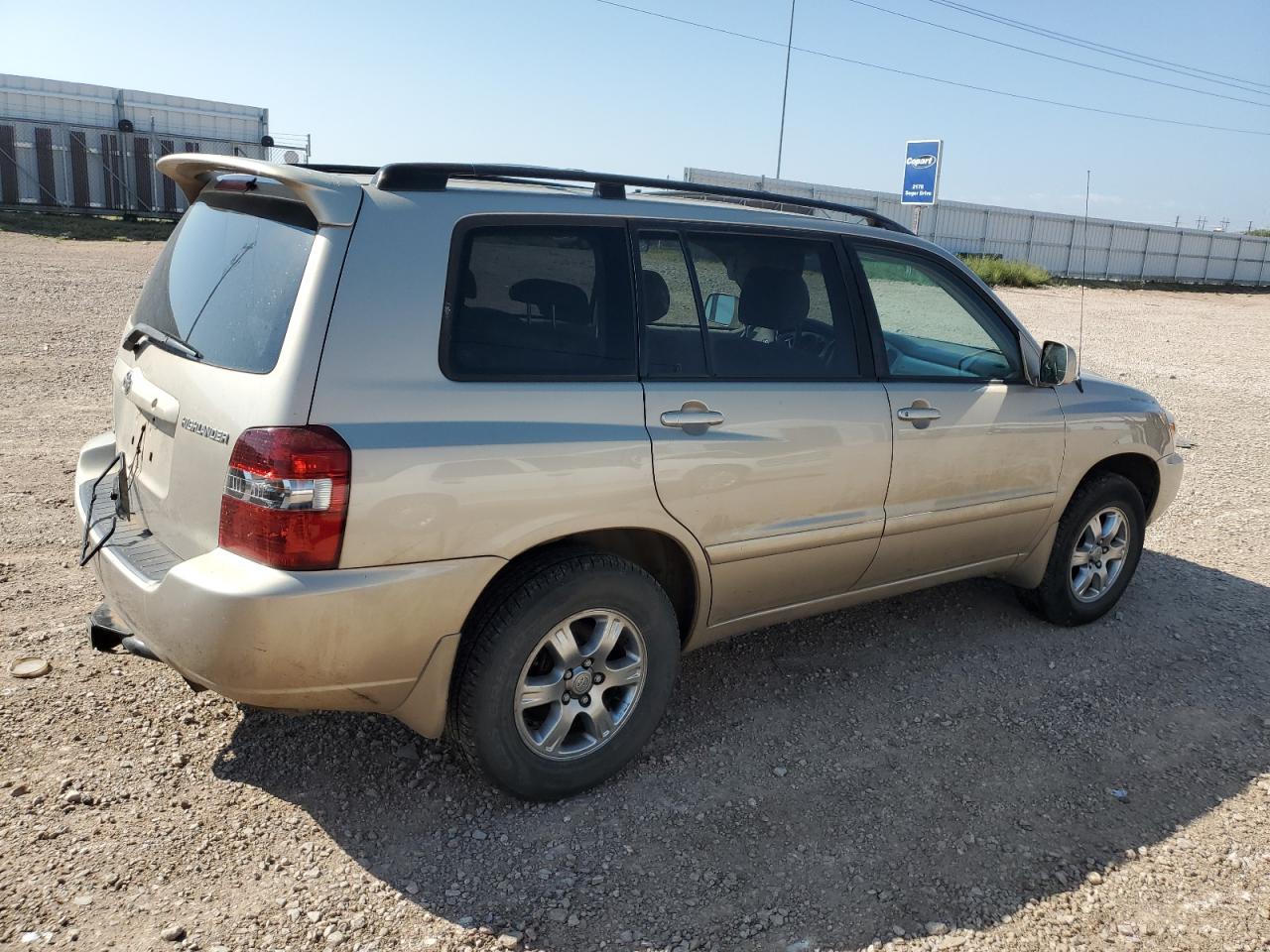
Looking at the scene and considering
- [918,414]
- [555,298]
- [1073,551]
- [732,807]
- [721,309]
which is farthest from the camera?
[1073,551]

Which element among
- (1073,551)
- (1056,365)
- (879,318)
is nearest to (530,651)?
(879,318)

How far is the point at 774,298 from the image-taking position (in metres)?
3.90

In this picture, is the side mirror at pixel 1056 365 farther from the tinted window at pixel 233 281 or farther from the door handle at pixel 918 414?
the tinted window at pixel 233 281

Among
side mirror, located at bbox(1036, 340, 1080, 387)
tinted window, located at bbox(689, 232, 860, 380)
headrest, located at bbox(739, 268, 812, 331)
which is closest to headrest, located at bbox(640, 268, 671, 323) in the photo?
tinted window, located at bbox(689, 232, 860, 380)

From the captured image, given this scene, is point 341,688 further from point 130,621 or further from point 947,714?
point 947,714

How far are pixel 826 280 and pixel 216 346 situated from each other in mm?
2221

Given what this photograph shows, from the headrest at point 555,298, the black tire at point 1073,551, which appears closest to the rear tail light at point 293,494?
the headrest at point 555,298

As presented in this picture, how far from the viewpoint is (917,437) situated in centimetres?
402

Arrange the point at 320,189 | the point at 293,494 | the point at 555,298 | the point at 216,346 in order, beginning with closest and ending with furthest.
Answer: the point at 293,494, the point at 320,189, the point at 216,346, the point at 555,298

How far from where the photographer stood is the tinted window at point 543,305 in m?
3.05

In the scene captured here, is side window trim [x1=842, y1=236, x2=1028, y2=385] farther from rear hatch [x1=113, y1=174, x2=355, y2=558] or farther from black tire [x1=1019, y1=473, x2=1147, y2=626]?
rear hatch [x1=113, y1=174, x2=355, y2=558]

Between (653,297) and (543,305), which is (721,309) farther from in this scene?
(543,305)

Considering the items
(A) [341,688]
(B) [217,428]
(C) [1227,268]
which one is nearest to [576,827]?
(A) [341,688]

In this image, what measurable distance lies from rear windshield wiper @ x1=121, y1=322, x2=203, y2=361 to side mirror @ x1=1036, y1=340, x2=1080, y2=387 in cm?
335
